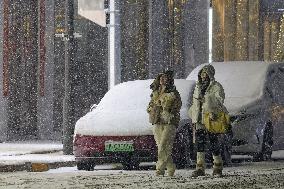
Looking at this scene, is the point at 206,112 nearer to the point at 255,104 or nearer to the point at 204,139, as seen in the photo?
the point at 204,139

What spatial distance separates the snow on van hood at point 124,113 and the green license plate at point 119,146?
0.14m

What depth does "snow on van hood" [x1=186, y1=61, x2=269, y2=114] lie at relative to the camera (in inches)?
675

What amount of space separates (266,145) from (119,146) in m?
4.08

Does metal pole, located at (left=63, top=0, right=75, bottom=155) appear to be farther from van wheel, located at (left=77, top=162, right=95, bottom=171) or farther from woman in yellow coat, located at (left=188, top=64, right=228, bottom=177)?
woman in yellow coat, located at (left=188, top=64, right=228, bottom=177)

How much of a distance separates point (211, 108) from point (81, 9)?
6515 mm

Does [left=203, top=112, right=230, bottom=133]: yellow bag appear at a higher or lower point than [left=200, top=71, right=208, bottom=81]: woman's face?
lower

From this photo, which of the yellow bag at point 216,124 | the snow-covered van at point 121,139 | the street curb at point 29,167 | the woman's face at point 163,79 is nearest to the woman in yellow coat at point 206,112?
the yellow bag at point 216,124

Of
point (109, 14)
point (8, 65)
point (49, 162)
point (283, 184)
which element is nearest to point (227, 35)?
point (8, 65)

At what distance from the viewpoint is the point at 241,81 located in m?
18.2

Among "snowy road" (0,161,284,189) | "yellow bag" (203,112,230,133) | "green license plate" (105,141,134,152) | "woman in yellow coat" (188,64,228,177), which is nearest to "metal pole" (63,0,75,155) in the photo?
"snowy road" (0,161,284,189)

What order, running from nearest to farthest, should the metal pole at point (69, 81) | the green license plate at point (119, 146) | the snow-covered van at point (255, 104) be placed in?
the green license plate at point (119, 146) → the snow-covered van at point (255, 104) → the metal pole at point (69, 81)

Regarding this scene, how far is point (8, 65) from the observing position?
86.6 ft

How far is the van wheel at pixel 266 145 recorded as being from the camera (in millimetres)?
17250

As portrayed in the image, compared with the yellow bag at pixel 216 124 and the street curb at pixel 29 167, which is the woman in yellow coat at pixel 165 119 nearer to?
the yellow bag at pixel 216 124
